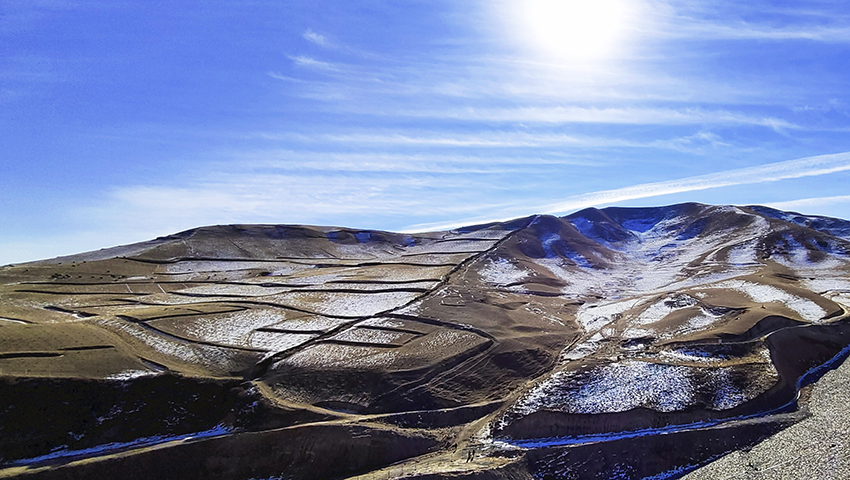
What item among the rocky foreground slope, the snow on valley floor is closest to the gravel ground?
the rocky foreground slope

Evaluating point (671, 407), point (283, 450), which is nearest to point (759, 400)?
point (671, 407)

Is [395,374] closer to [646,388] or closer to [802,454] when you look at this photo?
[646,388]

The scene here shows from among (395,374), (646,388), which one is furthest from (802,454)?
(395,374)

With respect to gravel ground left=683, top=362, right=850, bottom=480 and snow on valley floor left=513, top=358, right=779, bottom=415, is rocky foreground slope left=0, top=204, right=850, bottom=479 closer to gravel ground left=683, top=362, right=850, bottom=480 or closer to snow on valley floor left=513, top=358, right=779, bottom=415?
snow on valley floor left=513, top=358, right=779, bottom=415

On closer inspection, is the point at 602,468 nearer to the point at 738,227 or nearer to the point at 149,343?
the point at 149,343

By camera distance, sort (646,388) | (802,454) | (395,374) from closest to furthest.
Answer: (802,454) → (646,388) → (395,374)

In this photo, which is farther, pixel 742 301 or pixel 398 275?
pixel 398 275

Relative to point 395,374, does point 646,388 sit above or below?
below
